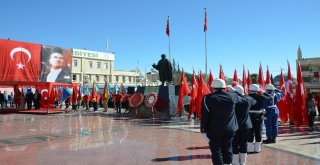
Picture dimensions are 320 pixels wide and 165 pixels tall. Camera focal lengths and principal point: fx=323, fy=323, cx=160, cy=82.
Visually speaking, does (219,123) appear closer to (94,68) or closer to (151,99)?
(151,99)

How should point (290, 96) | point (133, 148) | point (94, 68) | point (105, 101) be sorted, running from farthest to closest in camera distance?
point (94, 68) < point (105, 101) < point (290, 96) < point (133, 148)

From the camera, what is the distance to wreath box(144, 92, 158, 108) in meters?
19.0

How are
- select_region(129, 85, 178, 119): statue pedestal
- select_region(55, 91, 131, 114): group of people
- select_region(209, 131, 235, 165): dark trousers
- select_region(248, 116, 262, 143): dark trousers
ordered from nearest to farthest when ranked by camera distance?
select_region(209, 131, 235, 165): dark trousers
select_region(248, 116, 262, 143): dark trousers
select_region(129, 85, 178, 119): statue pedestal
select_region(55, 91, 131, 114): group of people

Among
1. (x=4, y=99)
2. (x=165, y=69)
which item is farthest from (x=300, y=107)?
(x=4, y=99)

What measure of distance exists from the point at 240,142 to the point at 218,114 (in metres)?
1.52

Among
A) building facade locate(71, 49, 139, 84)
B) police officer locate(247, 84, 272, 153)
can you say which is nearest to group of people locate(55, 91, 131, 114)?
police officer locate(247, 84, 272, 153)

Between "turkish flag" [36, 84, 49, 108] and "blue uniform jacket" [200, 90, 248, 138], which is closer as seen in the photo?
"blue uniform jacket" [200, 90, 248, 138]

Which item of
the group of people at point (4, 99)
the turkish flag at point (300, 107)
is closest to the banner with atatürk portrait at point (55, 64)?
the group of people at point (4, 99)

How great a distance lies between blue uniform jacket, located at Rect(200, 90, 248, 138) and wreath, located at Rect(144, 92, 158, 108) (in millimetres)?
13382

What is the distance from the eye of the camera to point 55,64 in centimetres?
2656

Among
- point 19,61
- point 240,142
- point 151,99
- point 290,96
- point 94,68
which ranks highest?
point 94,68

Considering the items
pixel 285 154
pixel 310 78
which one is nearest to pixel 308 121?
pixel 285 154

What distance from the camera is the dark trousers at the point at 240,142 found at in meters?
6.55

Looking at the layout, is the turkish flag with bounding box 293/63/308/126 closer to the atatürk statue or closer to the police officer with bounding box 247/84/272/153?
the police officer with bounding box 247/84/272/153
